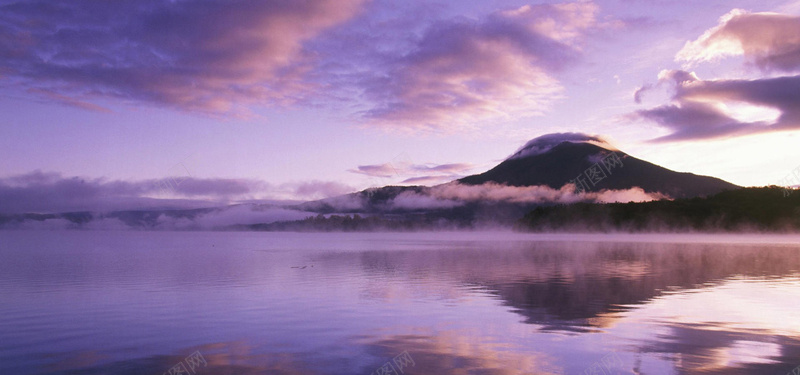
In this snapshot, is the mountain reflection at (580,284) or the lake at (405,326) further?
the mountain reflection at (580,284)

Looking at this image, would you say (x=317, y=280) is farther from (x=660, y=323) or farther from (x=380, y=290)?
(x=660, y=323)

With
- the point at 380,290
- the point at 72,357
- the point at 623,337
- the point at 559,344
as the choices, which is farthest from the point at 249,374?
the point at 380,290

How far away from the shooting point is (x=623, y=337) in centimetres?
2412

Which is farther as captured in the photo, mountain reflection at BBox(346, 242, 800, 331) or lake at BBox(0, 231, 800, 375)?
mountain reflection at BBox(346, 242, 800, 331)

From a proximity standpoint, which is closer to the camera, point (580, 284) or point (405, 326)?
point (405, 326)

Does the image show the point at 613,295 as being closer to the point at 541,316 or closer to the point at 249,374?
the point at 541,316

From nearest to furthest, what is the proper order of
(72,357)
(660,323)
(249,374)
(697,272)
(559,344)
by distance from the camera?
(249,374) → (72,357) → (559,344) → (660,323) → (697,272)

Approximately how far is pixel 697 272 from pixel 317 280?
40664 millimetres

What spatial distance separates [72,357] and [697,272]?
58275 mm

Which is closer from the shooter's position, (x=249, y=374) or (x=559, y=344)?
(x=249, y=374)

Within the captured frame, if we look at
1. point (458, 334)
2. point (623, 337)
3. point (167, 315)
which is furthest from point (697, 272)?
point (167, 315)

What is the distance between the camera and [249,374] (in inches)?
727

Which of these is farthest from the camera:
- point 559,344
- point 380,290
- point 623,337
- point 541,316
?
point 380,290

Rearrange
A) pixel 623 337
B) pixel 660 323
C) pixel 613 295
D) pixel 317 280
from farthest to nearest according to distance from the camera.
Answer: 1. pixel 317 280
2. pixel 613 295
3. pixel 660 323
4. pixel 623 337
